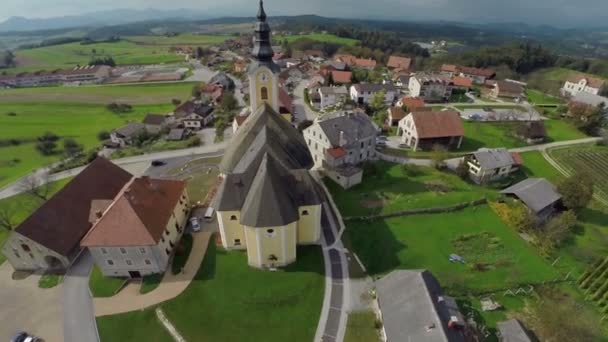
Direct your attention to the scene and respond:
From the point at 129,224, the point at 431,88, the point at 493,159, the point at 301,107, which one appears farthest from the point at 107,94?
the point at 493,159

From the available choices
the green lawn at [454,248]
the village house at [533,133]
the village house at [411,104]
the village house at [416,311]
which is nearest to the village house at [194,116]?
the village house at [411,104]

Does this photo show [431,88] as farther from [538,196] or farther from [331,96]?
[538,196]

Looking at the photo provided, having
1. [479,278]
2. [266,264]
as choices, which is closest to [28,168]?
[266,264]

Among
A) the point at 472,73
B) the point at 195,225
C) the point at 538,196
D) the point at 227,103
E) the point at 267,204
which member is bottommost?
the point at 195,225

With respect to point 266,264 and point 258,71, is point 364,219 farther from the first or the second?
point 258,71

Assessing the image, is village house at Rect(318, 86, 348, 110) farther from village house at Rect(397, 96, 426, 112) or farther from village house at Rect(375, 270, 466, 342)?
village house at Rect(375, 270, 466, 342)
